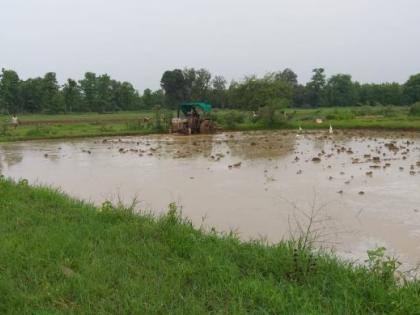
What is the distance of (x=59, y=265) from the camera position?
12.9ft

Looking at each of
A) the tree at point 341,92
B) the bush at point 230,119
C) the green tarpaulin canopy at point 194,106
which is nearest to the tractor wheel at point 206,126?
the green tarpaulin canopy at point 194,106

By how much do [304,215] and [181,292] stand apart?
388cm

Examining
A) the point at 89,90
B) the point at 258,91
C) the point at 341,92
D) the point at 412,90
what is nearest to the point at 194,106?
the point at 258,91

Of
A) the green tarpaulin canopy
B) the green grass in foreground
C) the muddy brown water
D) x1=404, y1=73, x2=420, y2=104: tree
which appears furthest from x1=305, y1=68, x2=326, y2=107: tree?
the green grass in foreground

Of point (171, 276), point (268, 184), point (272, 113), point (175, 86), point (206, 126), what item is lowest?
point (268, 184)

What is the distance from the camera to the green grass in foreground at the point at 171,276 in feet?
10.3

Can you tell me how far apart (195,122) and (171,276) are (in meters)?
22.3

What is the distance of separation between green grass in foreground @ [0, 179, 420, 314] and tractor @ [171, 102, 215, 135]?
67.6ft

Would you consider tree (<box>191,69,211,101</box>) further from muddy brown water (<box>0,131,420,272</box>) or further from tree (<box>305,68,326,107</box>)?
muddy brown water (<box>0,131,420,272</box>)

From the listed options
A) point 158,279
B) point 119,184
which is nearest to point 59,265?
point 158,279

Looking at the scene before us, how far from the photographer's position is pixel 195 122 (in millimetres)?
25828

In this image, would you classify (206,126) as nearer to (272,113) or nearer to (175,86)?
(272,113)

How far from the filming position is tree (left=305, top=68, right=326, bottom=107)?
64.4 metres

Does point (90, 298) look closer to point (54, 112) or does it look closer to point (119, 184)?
point (119, 184)
